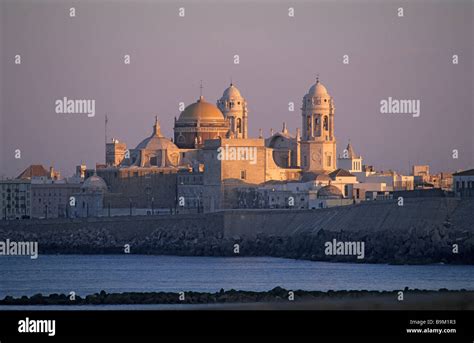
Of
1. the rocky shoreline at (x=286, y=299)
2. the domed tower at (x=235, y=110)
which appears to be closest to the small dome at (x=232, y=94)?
the domed tower at (x=235, y=110)

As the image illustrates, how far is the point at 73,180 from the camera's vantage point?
4887 inches

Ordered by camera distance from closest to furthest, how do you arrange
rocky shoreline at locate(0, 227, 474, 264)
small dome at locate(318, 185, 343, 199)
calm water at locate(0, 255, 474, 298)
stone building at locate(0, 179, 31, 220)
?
1. calm water at locate(0, 255, 474, 298)
2. rocky shoreline at locate(0, 227, 474, 264)
3. small dome at locate(318, 185, 343, 199)
4. stone building at locate(0, 179, 31, 220)

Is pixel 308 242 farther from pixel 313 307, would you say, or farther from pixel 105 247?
pixel 313 307

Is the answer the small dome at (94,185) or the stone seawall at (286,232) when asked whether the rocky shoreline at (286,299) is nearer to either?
the stone seawall at (286,232)

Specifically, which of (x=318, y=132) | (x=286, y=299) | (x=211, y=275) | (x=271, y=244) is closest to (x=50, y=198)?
(x=318, y=132)

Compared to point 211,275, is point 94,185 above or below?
above

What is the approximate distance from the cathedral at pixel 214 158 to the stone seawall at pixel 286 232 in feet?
20.4

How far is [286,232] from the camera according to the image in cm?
10000

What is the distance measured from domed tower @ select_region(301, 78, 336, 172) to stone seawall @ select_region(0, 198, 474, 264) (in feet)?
36.9

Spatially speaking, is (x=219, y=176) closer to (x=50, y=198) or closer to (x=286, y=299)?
(x=50, y=198)

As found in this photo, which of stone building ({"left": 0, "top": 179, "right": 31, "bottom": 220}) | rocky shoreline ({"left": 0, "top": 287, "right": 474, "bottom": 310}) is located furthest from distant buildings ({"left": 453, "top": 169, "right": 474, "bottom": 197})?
rocky shoreline ({"left": 0, "top": 287, "right": 474, "bottom": 310})

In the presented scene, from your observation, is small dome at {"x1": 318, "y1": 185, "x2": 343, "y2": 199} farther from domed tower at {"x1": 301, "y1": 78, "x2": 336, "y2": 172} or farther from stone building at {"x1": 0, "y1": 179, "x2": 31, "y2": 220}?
stone building at {"x1": 0, "y1": 179, "x2": 31, "y2": 220}

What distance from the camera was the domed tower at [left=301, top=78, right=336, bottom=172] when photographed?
374ft

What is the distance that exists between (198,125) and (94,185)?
7988mm
